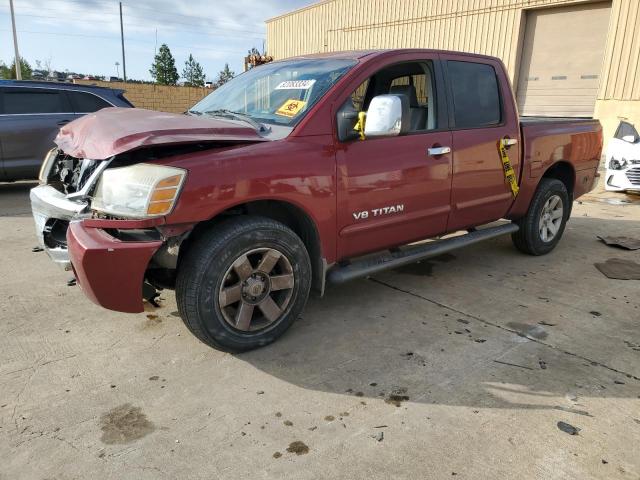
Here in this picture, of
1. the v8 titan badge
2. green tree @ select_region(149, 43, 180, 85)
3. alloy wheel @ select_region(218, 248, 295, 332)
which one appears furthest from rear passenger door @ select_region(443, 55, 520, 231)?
green tree @ select_region(149, 43, 180, 85)

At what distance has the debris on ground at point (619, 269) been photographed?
4577 mm

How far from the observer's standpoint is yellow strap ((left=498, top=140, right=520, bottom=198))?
4258mm

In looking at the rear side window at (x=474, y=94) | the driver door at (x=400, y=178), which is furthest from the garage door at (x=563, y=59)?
the driver door at (x=400, y=178)

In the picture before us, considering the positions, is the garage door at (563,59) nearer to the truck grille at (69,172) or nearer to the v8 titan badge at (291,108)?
the v8 titan badge at (291,108)

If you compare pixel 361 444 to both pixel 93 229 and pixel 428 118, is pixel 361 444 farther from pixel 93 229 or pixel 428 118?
pixel 428 118

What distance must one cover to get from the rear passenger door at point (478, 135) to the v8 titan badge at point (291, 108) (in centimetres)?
131

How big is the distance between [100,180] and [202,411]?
135 centimetres

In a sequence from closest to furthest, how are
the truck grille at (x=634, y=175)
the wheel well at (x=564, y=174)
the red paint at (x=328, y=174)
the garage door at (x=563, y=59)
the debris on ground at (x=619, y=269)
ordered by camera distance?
the red paint at (x=328, y=174) → the debris on ground at (x=619, y=269) → the wheel well at (x=564, y=174) → the truck grille at (x=634, y=175) → the garage door at (x=563, y=59)

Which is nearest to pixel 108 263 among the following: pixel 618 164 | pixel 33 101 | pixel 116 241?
pixel 116 241

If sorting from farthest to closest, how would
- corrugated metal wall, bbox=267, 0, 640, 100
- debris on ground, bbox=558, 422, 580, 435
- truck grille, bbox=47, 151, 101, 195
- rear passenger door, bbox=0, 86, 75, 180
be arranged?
corrugated metal wall, bbox=267, 0, 640, 100 → rear passenger door, bbox=0, 86, 75, 180 → truck grille, bbox=47, 151, 101, 195 → debris on ground, bbox=558, 422, 580, 435

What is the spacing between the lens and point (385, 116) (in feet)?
10.1

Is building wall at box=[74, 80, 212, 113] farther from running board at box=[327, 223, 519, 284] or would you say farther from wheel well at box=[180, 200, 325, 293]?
wheel well at box=[180, 200, 325, 293]

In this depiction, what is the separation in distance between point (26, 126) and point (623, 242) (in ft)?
26.4

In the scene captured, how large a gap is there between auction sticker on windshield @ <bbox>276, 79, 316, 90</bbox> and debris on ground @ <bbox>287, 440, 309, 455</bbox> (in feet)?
7.27
